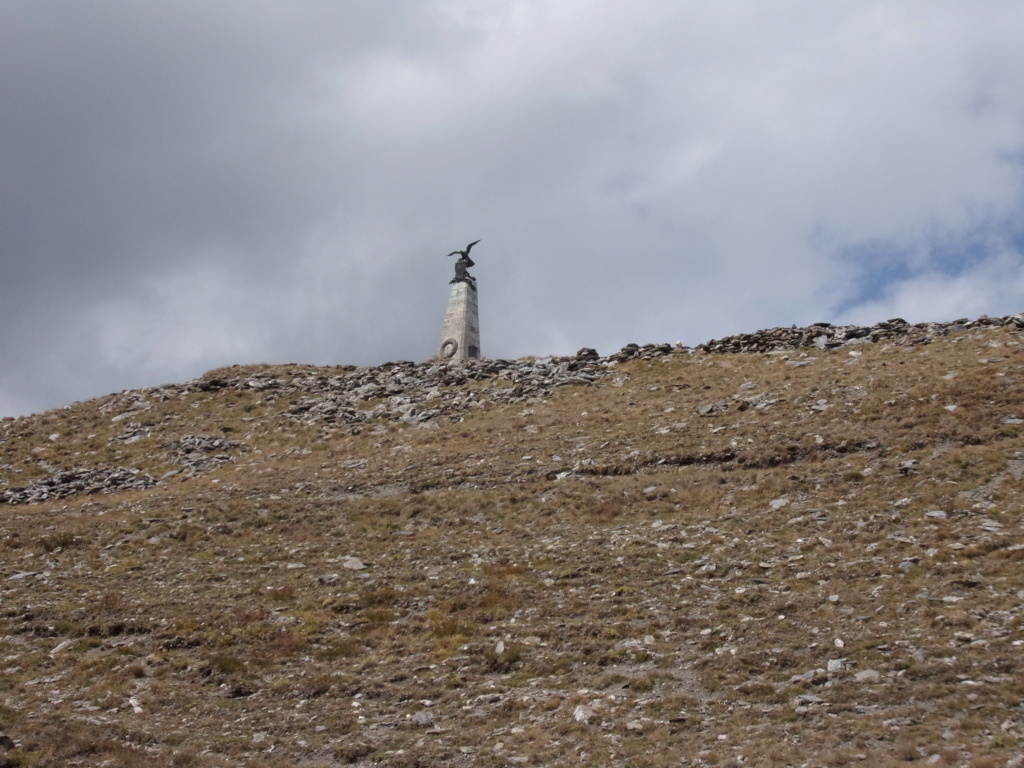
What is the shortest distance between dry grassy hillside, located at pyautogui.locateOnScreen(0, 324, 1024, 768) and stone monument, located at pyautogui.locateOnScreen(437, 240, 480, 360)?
16.9 m

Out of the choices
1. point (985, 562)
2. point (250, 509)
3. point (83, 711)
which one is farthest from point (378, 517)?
point (985, 562)

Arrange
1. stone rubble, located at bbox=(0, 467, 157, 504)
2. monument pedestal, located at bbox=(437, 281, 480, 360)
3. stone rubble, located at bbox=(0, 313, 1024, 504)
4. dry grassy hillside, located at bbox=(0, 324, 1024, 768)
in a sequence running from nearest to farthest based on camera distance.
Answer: dry grassy hillside, located at bbox=(0, 324, 1024, 768), stone rubble, located at bbox=(0, 467, 157, 504), stone rubble, located at bbox=(0, 313, 1024, 504), monument pedestal, located at bbox=(437, 281, 480, 360)

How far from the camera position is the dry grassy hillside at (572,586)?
42.2 ft

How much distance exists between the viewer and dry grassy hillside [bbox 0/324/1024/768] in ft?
42.2

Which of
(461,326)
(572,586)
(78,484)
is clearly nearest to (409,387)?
(461,326)

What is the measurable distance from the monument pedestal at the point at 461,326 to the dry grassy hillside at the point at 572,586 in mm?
16795

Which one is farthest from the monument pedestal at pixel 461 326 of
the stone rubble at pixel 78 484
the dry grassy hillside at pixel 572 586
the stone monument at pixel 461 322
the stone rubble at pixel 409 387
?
the stone rubble at pixel 78 484

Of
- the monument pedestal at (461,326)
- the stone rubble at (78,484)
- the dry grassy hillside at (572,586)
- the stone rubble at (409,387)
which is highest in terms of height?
the monument pedestal at (461,326)

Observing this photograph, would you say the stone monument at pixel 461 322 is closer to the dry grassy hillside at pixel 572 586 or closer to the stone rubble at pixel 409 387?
the stone rubble at pixel 409 387

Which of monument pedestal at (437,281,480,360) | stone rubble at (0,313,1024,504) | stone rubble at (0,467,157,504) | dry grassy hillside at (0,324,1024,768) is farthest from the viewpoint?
monument pedestal at (437,281,480,360)

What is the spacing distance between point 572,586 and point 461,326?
1468 inches

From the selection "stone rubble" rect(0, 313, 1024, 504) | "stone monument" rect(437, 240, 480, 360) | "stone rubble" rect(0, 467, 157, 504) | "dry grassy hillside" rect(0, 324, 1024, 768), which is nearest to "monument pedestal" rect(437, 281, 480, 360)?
"stone monument" rect(437, 240, 480, 360)

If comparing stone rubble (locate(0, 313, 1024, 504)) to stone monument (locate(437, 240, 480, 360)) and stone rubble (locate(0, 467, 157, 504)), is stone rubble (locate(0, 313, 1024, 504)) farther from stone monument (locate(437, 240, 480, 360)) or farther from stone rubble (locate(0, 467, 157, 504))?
stone monument (locate(437, 240, 480, 360))

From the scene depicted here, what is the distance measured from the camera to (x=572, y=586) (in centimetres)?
1961
